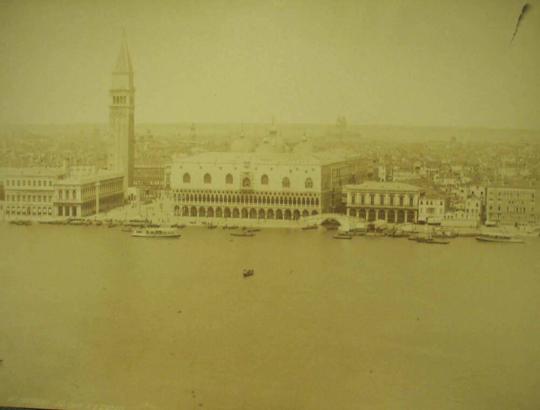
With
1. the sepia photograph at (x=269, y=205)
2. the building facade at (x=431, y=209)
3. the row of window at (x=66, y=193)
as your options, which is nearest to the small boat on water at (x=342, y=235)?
the sepia photograph at (x=269, y=205)

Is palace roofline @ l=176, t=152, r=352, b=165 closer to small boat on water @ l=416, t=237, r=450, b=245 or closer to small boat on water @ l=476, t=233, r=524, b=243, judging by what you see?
small boat on water @ l=416, t=237, r=450, b=245

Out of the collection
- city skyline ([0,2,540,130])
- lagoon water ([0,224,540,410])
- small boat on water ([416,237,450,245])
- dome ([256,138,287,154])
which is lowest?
lagoon water ([0,224,540,410])

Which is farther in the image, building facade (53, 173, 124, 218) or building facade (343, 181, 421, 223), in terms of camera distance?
building facade (53, 173, 124, 218)

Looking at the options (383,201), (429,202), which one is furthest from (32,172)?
(429,202)

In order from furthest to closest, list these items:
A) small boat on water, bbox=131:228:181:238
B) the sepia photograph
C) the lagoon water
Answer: small boat on water, bbox=131:228:181:238 < the sepia photograph < the lagoon water

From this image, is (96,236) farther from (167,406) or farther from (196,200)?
(167,406)

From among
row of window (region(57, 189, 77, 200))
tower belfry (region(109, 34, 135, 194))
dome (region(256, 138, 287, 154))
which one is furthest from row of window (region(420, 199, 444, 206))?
row of window (region(57, 189, 77, 200))
